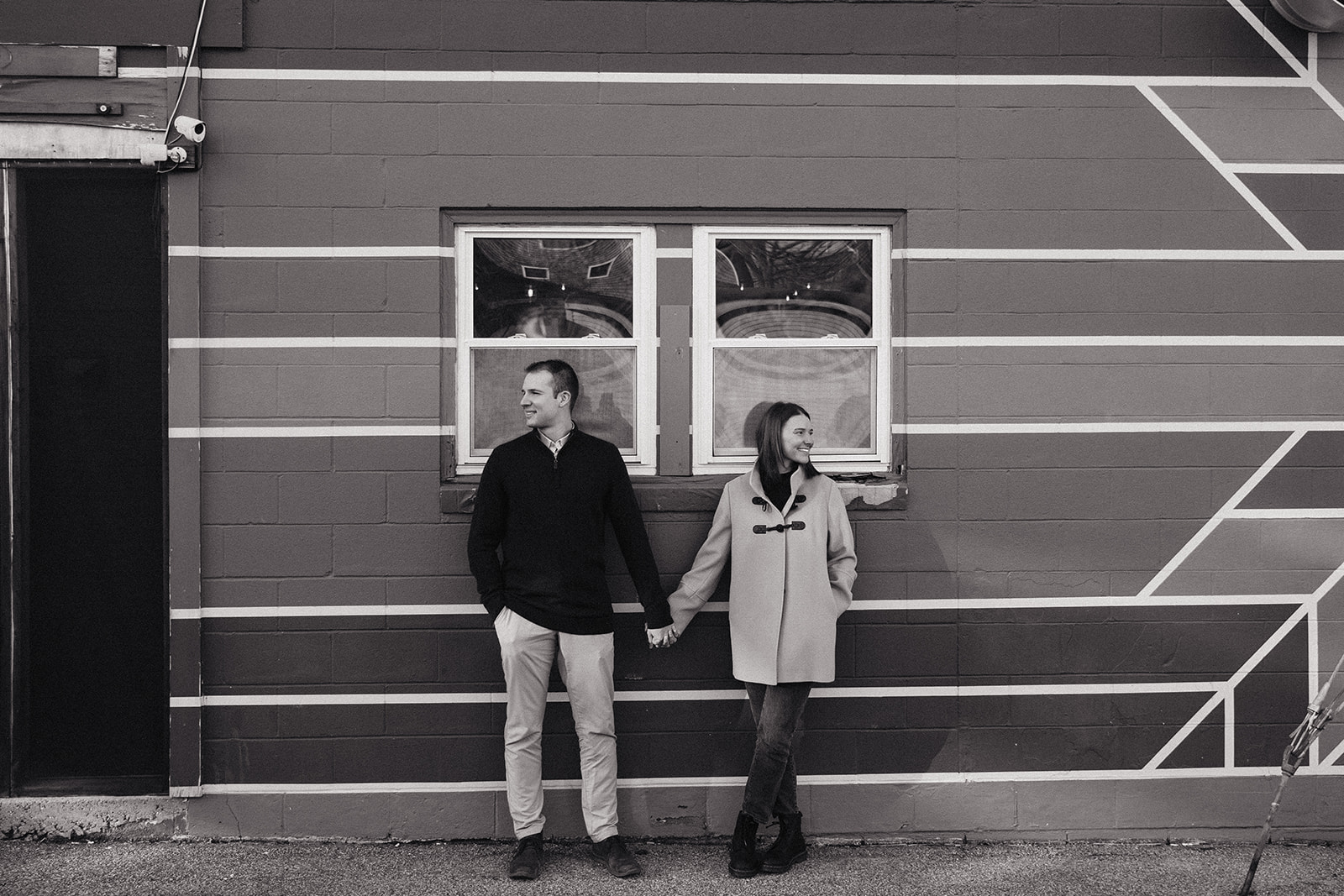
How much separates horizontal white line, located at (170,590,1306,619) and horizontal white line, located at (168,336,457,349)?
1.12 meters

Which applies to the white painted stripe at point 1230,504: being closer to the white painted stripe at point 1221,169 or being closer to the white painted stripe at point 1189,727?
the white painted stripe at point 1189,727

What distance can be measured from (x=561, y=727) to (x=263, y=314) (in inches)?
86.6

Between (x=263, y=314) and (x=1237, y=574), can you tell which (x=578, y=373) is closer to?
(x=263, y=314)

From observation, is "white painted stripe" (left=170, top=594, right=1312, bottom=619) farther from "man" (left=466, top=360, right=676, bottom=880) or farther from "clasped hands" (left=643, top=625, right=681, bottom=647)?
"man" (left=466, top=360, right=676, bottom=880)

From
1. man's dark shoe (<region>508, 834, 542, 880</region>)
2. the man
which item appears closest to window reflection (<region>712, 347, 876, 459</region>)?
the man

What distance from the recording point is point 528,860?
4.68 m

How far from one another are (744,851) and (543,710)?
994 millimetres

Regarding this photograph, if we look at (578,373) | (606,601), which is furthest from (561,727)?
(578,373)

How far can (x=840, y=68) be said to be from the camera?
506 centimetres

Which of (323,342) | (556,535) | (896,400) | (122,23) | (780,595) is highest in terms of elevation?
(122,23)

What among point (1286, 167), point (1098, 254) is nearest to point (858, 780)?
point (1098, 254)

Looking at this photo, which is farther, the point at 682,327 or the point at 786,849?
the point at 682,327

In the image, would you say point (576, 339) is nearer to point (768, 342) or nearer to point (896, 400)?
point (768, 342)

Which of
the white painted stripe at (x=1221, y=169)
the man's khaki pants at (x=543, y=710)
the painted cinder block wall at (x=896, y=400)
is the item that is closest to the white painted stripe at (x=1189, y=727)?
the painted cinder block wall at (x=896, y=400)
